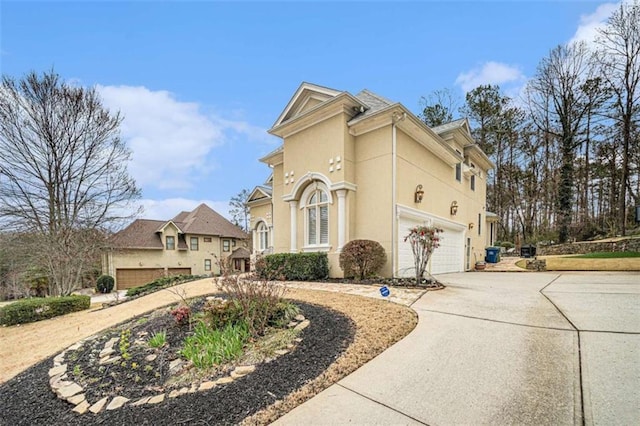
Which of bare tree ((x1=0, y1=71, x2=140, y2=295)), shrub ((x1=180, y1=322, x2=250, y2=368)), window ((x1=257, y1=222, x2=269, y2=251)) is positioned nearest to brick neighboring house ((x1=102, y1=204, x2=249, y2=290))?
window ((x1=257, y1=222, x2=269, y2=251))

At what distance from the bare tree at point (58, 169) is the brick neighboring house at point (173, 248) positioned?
27.8ft

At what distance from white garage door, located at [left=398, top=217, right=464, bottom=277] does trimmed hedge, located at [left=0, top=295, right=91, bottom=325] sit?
11552 mm

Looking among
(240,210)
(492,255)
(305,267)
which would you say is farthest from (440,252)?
(240,210)

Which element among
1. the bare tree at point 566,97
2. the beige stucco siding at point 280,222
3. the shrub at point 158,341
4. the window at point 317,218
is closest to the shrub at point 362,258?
the window at point 317,218

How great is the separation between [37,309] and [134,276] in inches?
588

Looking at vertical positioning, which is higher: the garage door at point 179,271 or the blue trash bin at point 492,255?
the blue trash bin at point 492,255

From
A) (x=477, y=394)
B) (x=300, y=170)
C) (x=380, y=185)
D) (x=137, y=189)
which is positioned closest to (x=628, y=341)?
(x=477, y=394)

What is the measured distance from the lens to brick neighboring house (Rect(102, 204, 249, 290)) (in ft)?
74.7

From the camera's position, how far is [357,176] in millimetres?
10438

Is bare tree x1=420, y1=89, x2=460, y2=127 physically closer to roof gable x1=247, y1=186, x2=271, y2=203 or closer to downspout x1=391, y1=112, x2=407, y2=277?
roof gable x1=247, y1=186, x2=271, y2=203

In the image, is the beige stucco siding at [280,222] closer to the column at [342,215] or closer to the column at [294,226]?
the column at [294,226]

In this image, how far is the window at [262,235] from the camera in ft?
61.8

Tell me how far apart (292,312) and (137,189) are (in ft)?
46.1

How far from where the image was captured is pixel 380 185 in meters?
9.85
